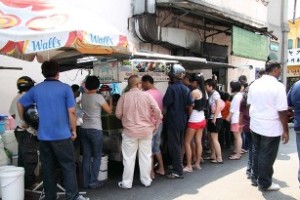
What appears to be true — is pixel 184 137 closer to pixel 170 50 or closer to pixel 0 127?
pixel 0 127

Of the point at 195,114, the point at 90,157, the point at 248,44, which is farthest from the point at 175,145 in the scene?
the point at 248,44

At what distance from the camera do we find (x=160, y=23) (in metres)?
10.8

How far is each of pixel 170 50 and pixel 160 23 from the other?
1.13 m

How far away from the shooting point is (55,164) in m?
4.66

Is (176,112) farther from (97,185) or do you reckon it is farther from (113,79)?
(97,185)

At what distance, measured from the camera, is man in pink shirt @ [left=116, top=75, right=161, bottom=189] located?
5629mm

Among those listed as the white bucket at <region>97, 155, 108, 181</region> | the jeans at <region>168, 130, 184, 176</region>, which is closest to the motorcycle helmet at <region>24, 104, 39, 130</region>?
the white bucket at <region>97, 155, 108, 181</region>

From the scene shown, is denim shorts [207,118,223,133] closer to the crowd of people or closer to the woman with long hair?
the crowd of people

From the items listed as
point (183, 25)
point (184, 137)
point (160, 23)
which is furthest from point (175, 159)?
point (183, 25)

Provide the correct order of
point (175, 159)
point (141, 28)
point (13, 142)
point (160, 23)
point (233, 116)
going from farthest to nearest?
point (160, 23)
point (141, 28)
point (233, 116)
point (175, 159)
point (13, 142)

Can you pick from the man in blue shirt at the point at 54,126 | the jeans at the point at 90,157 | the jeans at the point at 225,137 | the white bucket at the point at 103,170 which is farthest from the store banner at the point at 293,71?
the man in blue shirt at the point at 54,126

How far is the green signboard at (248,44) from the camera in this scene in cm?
1213

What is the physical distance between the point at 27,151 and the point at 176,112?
8.42 ft

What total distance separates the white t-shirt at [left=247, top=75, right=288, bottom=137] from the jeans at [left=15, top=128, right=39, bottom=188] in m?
3.47
